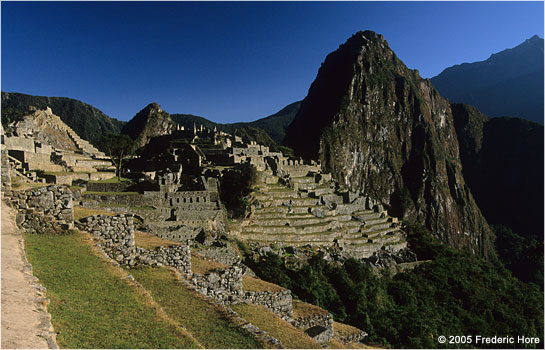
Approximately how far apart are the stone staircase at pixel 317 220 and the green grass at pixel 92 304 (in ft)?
69.7

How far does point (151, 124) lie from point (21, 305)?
108 metres

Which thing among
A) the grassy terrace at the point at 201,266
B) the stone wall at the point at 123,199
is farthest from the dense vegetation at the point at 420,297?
the stone wall at the point at 123,199

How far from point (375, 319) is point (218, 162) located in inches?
1058

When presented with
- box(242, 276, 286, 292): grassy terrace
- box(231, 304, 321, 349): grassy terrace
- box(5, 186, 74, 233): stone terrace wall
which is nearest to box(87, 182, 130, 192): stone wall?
box(242, 276, 286, 292): grassy terrace

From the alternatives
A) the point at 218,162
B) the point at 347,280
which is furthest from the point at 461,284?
the point at 218,162

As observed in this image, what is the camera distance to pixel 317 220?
35.1 meters

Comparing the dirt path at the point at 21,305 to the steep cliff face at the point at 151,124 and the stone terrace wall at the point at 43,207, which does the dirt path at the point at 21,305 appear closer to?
the stone terrace wall at the point at 43,207

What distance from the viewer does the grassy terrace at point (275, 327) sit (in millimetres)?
7461

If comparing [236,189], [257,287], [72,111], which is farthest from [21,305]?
[72,111]

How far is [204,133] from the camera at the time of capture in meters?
63.5

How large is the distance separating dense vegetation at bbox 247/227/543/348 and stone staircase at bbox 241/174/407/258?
186 inches

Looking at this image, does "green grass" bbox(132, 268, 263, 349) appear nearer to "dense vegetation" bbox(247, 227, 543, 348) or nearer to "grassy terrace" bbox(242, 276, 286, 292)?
"grassy terrace" bbox(242, 276, 286, 292)

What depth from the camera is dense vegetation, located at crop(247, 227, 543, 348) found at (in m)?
19.3

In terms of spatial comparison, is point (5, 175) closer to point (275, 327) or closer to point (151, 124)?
point (275, 327)
